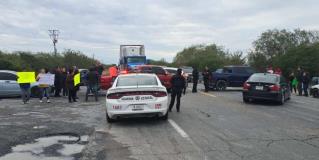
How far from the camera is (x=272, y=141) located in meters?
8.91

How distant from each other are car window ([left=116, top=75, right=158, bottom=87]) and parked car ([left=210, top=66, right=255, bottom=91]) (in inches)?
614

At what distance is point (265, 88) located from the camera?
18156 millimetres

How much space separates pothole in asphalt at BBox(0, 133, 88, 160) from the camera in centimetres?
759

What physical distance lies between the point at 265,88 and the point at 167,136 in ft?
32.3

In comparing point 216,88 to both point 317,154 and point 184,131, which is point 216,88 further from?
point 317,154

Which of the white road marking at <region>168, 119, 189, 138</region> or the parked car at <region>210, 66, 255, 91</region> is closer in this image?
the white road marking at <region>168, 119, 189, 138</region>

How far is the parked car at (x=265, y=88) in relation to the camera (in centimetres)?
1806

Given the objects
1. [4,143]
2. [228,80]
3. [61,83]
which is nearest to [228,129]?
[4,143]

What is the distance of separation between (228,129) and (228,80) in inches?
683

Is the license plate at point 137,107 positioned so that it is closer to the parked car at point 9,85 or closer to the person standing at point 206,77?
the parked car at point 9,85

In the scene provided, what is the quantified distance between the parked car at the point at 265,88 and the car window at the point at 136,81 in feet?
23.8

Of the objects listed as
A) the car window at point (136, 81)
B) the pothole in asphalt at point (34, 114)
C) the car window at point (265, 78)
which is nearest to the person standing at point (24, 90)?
the pothole in asphalt at point (34, 114)

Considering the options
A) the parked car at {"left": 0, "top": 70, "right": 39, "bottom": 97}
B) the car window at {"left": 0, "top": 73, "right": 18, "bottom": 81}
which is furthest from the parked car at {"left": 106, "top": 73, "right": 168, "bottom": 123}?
the car window at {"left": 0, "top": 73, "right": 18, "bottom": 81}

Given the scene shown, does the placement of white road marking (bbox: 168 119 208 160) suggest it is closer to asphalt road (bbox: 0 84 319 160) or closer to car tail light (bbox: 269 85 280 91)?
asphalt road (bbox: 0 84 319 160)
